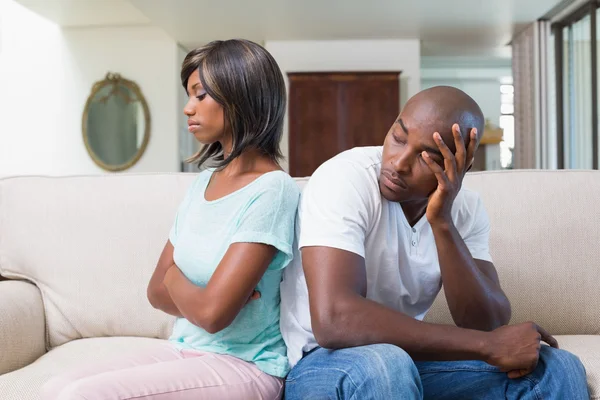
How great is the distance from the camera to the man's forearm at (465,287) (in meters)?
1.35

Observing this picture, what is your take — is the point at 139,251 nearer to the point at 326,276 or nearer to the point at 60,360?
the point at 60,360

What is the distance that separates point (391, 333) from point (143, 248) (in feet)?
3.01

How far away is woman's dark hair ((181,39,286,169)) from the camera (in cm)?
143

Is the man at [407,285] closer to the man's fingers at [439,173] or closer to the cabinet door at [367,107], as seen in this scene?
the man's fingers at [439,173]

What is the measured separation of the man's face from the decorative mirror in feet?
26.6

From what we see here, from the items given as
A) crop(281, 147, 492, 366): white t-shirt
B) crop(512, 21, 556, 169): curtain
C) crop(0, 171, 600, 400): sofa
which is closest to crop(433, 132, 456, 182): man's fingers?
crop(281, 147, 492, 366): white t-shirt

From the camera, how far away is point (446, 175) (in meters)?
1.33

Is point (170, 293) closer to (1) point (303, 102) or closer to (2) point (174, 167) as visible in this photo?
(1) point (303, 102)

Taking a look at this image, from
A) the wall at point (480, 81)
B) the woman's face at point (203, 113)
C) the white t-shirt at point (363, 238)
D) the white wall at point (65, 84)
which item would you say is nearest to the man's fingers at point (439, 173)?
the white t-shirt at point (363, 238)

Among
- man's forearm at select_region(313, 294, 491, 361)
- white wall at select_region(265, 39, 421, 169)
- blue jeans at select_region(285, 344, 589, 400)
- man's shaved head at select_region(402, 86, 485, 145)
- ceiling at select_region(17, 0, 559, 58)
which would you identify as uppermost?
ceiling at select_region(17, 0, 559, 58)

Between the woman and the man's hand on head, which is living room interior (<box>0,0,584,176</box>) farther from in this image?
the man's hand on head

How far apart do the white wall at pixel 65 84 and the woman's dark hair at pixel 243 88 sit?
309 inches

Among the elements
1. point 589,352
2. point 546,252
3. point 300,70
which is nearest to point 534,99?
point 300,70

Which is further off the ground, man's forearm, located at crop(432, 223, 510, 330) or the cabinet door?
the cabinet door
